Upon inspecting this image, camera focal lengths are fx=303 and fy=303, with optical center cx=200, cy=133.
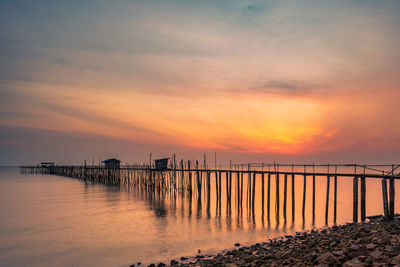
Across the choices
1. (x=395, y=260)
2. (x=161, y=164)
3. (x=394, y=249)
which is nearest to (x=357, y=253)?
(x=394, y=249)

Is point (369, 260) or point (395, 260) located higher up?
point (395, 260)

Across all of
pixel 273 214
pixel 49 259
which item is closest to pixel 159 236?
pixel 49 259

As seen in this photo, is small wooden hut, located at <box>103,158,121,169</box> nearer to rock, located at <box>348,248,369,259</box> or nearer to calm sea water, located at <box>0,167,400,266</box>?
calm sea water, located at <box>0,167,400,266</box>

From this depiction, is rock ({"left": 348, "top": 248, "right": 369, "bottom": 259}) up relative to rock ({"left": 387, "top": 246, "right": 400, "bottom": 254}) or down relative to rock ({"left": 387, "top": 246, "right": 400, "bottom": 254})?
down

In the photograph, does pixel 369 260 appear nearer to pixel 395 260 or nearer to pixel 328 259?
pixel 395 260

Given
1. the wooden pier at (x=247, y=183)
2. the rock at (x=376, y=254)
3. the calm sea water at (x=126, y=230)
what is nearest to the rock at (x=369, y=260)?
the rock at (x=376, y=254)

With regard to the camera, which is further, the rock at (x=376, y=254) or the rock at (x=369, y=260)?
the rock at (x=376, y=254)

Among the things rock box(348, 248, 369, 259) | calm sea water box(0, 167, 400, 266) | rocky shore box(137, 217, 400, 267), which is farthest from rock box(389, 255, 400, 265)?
calm sea water box(0, 167, 400, 266)

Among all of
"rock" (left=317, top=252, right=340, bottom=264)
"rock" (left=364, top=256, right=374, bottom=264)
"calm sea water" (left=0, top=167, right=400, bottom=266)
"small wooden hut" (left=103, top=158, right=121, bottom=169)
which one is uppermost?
"rock" (left=364, top=256, right=374, bottom=264)

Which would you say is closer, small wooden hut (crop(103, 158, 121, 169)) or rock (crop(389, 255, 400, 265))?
rock (crop(389, 255, 400, 265))

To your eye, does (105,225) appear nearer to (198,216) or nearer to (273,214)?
(198,216)

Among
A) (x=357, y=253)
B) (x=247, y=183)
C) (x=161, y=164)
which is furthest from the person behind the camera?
(x=247, y=183)

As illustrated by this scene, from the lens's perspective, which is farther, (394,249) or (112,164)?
(112,164)

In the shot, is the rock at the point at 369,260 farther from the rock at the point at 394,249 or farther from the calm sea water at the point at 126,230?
the calm sea water at the point at 126,230
